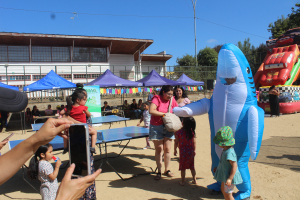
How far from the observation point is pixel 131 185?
431cm

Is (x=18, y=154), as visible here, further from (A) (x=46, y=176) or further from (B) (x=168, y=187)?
(B) (x=168, y=187)

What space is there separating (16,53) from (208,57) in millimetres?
23511

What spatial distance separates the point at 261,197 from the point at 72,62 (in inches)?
814

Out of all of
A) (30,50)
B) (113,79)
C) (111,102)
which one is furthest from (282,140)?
(30,50)

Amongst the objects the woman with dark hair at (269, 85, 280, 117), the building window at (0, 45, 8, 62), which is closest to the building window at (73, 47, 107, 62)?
the building window at (0, 45, 8, 62)

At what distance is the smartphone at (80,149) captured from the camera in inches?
66.4

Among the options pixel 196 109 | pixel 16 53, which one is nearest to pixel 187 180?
pixel 196 109

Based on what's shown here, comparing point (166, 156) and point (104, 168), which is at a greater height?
point (166, 156)

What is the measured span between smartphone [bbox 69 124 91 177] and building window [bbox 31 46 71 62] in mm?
20973

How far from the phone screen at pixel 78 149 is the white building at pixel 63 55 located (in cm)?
1587

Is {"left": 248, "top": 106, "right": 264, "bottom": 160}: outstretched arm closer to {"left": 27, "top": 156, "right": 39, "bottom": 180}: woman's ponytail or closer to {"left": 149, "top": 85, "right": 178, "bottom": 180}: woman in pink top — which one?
{"left": 149, "top": 85, "right": 178, "bottom": 180}: woman in pink top

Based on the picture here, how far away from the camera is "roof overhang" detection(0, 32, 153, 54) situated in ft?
61.3

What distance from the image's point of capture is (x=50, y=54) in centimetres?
2061

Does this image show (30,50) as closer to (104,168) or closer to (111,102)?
(111,102)
